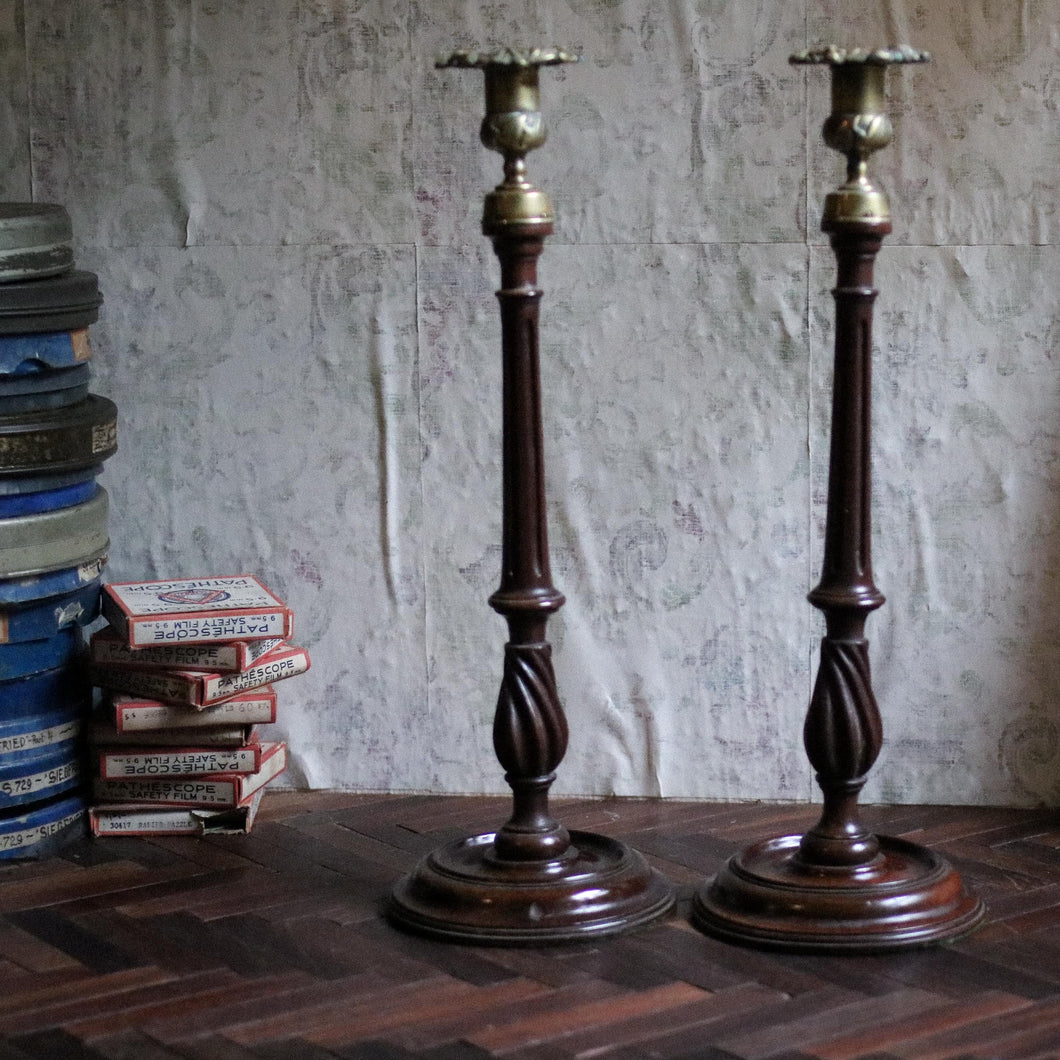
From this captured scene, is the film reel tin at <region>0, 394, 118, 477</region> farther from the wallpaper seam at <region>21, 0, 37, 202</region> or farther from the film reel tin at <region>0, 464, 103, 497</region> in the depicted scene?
the wallpaper seam at <region>21, 0, 37, 202</region>

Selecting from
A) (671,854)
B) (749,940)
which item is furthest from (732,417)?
(749,940)

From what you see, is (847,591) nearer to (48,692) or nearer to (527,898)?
(527,898)

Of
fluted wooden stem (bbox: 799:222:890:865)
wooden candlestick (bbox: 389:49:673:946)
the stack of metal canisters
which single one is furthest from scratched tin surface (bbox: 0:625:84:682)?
fluted wooden stem (bbox: 799:222:890:865)

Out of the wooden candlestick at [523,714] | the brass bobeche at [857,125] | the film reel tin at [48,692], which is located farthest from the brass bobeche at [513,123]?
the film reel tin at [48,692]

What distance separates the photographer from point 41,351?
283cm

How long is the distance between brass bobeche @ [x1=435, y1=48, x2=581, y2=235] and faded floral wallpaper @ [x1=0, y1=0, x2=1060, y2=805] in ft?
2.13

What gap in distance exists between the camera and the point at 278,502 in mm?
3211

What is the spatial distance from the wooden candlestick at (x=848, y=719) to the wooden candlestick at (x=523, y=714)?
0.18 metres

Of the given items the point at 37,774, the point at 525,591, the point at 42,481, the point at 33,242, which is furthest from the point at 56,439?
the point at 525,591

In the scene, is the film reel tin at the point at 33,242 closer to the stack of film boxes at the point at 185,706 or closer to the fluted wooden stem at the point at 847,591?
the stack of film boxes at the point at 185,706

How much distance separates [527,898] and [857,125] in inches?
47.4

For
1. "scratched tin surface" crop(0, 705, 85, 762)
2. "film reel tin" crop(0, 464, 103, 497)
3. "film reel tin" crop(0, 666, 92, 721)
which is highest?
"film reel tin" crop(0, 464, 103, 497)

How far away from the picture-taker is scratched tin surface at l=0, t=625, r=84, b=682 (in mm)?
2859

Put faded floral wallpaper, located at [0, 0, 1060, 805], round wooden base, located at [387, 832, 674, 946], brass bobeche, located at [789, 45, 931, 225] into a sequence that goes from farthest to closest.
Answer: faded floral wallpaper, located at [0, 0, 1060, 805]
round wooden base, located at [387, 832, 674, 946]
brass bobeche, located at [789, 45, 931, 225]
